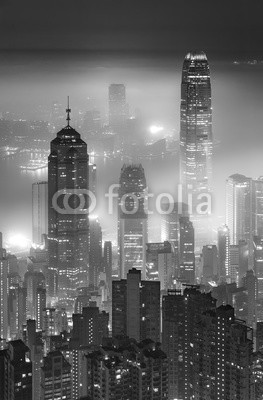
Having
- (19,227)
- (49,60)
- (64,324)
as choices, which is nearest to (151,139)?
(19,227)

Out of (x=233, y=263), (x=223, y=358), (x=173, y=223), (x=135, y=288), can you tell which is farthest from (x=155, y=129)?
(x=223, y=358)

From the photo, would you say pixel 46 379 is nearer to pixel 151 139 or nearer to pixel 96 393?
pixel 96 393

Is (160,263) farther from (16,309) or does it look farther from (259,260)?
(16,309)

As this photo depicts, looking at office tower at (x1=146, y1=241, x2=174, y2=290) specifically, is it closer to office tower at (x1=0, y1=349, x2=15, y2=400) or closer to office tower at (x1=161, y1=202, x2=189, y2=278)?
office tower at (x1=161, y1=202, x2=189, y2=278)

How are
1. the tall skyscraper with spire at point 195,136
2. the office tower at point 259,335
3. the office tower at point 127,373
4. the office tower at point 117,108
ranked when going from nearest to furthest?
1. the office tower at point 127,373
2. the office tower at point 259,335
3. the office tower at point 117,108
4. the tall skyscraper with spire at point 195,136

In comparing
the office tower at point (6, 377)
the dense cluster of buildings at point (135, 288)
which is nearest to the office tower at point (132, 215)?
the dense cluster of buildings at point (135, 288)

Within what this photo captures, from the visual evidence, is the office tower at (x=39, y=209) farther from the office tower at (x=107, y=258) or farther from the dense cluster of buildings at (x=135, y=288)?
the office tower at (x=107, y=258)
